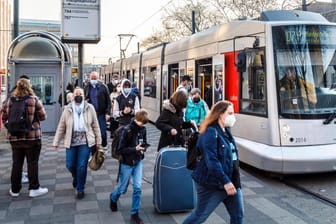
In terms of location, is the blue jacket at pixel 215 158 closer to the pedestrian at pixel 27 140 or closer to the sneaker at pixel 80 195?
the sneaker at pixel 80 195

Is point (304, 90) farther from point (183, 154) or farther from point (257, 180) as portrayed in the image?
point (183, 154)

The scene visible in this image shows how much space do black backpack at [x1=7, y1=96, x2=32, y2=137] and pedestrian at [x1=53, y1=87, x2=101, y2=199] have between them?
1.47ft

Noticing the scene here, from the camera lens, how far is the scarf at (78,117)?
5.66m

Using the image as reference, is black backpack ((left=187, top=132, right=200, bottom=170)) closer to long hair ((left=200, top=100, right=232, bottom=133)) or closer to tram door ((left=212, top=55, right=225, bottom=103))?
long hair ((left=200, top=100, right=232, bottom=133))

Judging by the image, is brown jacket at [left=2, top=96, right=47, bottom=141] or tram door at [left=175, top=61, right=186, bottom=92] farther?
tram door at [left=175, top=61, right=186, bottom=92]

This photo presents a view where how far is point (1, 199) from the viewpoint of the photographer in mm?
5684

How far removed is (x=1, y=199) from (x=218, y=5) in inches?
1056

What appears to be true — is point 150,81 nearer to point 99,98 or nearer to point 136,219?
point 99,98

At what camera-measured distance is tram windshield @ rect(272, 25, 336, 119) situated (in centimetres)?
686

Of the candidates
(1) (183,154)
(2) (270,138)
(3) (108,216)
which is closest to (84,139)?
(3) (108,216)

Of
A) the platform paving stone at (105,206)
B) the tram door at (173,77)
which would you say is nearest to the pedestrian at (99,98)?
the platform paving stone at (105,206)

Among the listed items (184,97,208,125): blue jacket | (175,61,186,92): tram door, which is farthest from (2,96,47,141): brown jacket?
(175,61,186,92): tram door

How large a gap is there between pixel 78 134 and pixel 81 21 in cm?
613

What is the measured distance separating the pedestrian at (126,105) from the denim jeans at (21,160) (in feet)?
6.84
